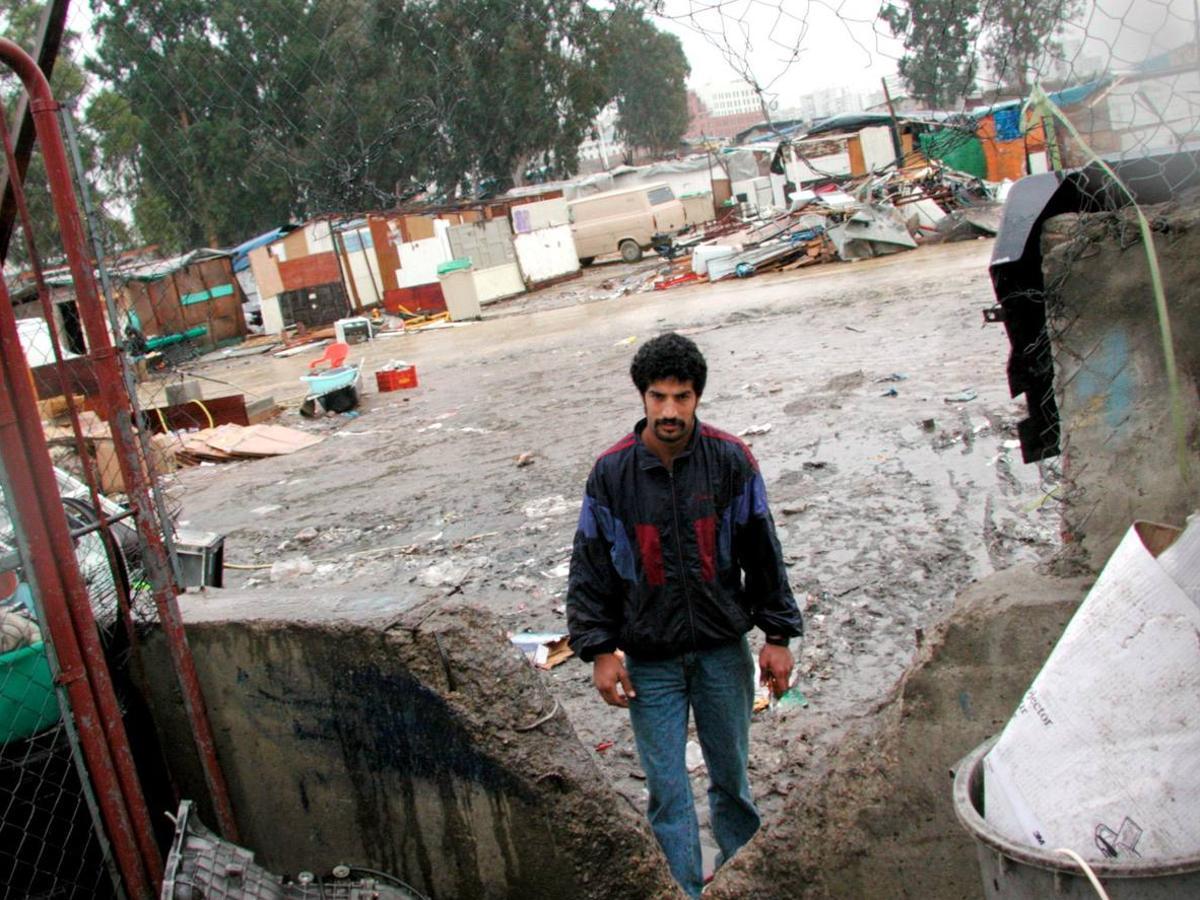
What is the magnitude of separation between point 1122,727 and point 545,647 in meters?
3.41

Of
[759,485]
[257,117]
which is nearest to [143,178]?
[257,117]

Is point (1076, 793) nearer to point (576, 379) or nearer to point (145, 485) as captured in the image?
point (145, 485)

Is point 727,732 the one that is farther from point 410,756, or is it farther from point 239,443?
point 239,443

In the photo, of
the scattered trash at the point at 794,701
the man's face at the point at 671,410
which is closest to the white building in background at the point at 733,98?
the man's face at the point at 671,410

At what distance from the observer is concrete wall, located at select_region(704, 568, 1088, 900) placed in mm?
2301

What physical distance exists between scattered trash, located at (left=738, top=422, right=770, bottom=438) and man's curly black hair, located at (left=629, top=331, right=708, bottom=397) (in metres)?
5.35

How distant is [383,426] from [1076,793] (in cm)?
1056

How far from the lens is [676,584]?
2619 mm

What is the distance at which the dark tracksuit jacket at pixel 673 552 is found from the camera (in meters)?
2.61

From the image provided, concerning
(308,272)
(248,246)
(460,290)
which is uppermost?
(248,246)

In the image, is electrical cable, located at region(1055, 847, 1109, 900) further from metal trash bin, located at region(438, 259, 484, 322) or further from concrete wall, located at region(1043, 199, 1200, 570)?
metal trash bin, located at region(438, 259, 484, 322)

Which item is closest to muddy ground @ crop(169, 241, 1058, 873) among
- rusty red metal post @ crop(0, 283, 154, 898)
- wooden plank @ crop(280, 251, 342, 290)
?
rusty red metal post @ crop(0, 283, 154, 898)

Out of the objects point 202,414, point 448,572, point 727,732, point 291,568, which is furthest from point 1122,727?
point 202,414

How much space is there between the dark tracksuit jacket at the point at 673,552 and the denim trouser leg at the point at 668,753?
7 cm
